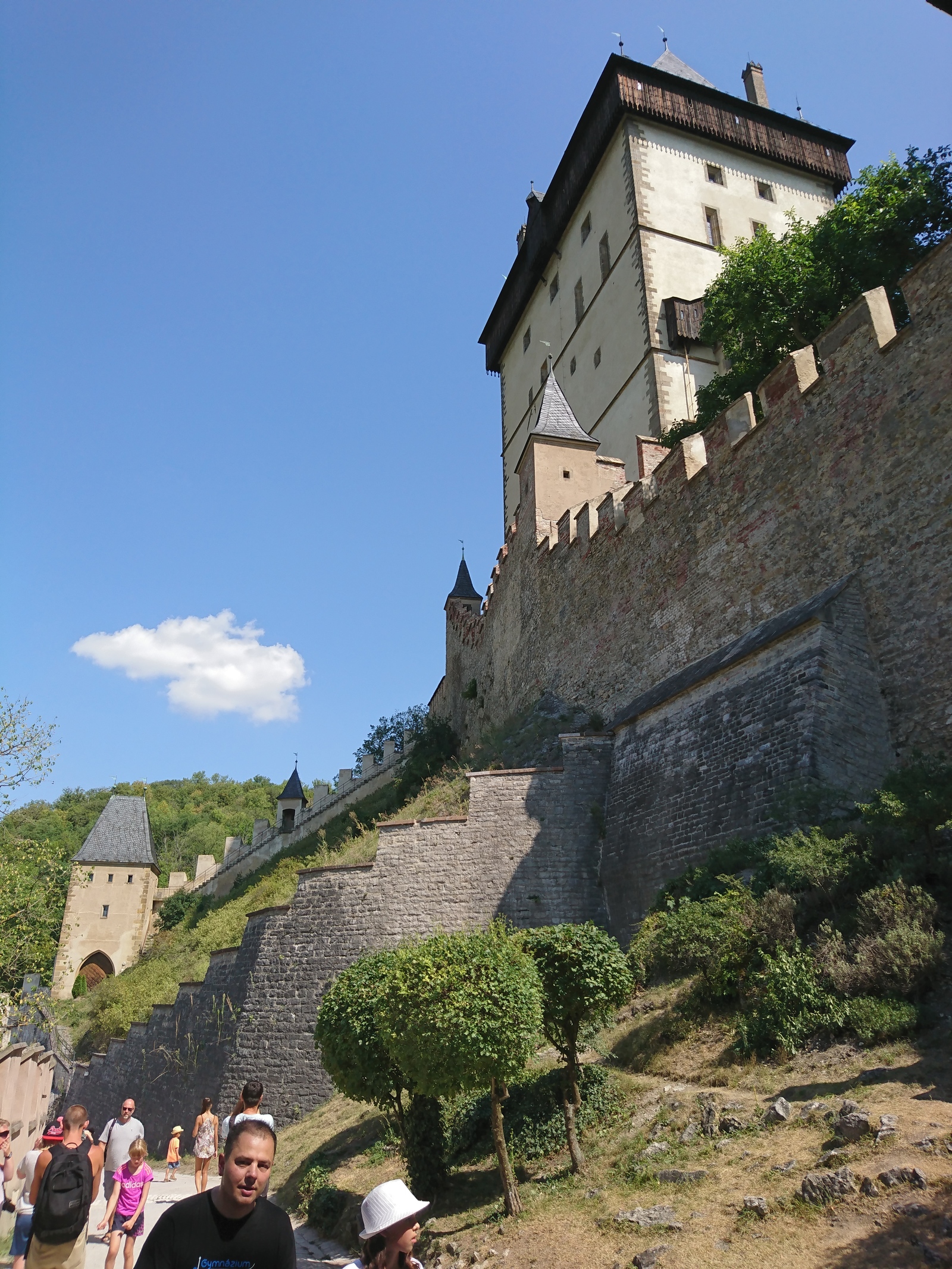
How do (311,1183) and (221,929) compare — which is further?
(221,929)

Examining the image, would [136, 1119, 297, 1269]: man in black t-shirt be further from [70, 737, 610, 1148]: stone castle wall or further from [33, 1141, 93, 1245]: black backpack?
[70, 737, 610, 1148]: stone castle wall

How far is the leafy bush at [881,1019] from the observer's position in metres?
6.75

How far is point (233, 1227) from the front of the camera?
2.92 m

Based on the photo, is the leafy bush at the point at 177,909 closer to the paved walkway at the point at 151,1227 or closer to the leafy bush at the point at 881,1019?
the paved walkway at the point at 151,1227

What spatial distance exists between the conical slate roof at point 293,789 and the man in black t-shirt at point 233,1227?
150 ft

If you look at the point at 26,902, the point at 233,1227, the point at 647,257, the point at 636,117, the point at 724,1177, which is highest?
the point at 636,117

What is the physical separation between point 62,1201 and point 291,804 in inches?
1694

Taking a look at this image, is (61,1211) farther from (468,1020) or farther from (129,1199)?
(468,1020)

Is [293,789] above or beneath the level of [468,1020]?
above

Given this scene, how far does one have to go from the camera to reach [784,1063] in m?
7.23

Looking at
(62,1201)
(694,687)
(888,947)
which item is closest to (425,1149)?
(62,1201)

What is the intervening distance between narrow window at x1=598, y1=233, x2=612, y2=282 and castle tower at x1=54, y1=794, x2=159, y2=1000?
118 ft

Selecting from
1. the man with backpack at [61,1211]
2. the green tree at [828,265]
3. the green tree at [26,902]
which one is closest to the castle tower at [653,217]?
the green tree at [828,265]

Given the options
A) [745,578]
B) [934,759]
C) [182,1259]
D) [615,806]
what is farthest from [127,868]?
[182,1259]
